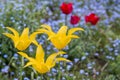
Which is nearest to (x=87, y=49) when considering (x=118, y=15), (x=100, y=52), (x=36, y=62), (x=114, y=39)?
(x=100, y=52)

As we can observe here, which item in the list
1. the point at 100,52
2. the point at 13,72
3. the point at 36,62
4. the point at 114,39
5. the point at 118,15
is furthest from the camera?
the point at 118,15

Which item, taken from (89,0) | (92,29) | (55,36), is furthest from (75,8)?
(55,36)

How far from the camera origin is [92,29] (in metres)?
4.95

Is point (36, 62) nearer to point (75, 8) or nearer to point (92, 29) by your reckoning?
point (92, 29)

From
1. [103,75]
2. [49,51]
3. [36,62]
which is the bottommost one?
[103,75]

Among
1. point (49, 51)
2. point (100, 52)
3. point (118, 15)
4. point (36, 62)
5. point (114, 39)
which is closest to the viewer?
point (36, 62)

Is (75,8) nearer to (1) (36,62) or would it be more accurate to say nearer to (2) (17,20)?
(2) (17,20)

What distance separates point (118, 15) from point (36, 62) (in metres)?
3.02

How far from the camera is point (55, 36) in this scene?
2.81 metres

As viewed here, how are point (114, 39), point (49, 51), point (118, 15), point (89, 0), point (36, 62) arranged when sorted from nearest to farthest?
point (36, 62) → point (49, 51) → point (114, 39) → point (118, 15) → point (89, 0)

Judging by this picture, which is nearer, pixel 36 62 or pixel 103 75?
pixel 36 62

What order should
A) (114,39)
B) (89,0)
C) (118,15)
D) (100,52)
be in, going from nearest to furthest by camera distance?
(100,52) → (114,39) → (118,15) → (89,0)

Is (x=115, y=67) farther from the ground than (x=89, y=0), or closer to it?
closer to it

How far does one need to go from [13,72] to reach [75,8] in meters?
2.15
